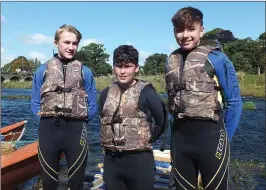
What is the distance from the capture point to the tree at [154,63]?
113m

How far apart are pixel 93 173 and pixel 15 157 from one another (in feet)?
4.85

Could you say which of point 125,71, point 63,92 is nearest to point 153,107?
point 125,71

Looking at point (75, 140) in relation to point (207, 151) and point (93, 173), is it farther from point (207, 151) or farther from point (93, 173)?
point (93, 173)

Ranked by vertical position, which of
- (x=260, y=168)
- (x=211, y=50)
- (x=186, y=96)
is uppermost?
(x=211, y=50)

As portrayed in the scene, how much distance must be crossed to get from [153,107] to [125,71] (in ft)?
1.54

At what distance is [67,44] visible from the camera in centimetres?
400

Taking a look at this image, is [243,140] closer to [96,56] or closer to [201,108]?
[201,108]

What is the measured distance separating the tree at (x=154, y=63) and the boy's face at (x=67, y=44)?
354 feet

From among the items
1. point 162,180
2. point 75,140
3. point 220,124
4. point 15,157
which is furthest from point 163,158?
point 220,124

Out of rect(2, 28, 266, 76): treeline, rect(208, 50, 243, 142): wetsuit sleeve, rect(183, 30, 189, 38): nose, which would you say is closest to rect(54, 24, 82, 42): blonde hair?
rect(183, 30, 189, 38): nose

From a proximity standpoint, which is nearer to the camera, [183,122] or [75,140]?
[183,122]

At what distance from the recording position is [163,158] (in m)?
7.40

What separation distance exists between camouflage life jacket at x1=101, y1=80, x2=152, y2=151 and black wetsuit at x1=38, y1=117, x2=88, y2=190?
19.5 inches

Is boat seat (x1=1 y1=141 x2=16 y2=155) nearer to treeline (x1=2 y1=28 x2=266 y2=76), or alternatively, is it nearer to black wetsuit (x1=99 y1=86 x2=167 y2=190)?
black wetsuit (x1=99 y1=86 x2=167 y2=190)
